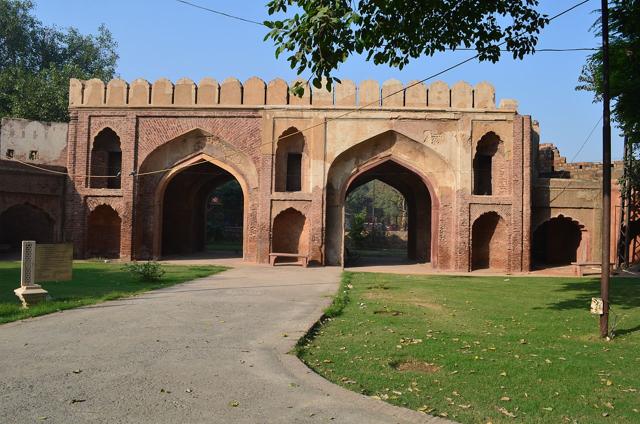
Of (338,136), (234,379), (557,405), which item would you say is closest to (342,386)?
(234,379)

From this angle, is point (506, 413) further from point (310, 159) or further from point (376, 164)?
point (376, 164)

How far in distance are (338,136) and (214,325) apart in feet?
38.5

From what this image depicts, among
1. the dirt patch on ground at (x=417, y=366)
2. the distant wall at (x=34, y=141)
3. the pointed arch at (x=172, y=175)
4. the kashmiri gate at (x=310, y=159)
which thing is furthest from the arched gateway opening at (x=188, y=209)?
the dirt patch on ground at (x=417, y=366)

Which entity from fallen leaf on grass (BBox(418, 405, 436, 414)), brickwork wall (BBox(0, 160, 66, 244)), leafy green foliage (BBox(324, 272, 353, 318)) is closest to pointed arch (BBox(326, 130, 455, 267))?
leafy green foliage (BBox(324, 272, 353, 318))

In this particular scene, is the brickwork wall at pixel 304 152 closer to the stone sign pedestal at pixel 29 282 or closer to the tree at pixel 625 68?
the tree at pixel 625 68

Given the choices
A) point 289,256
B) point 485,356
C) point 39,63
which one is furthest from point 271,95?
point 39,63

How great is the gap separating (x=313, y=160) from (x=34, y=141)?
1051 centimetres

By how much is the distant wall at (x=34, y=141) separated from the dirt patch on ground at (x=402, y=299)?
14.3 meters

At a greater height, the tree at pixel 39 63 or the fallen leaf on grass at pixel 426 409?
the tree at pixel 39 63

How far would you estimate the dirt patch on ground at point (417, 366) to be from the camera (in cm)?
470

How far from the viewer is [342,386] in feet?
13.5

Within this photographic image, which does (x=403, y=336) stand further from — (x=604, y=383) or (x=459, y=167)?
(x=459, y=167)

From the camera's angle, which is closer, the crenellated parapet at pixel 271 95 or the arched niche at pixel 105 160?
the crenellated parapet at pixel 271 95

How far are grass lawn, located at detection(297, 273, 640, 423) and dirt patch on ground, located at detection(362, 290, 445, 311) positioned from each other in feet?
0.06
